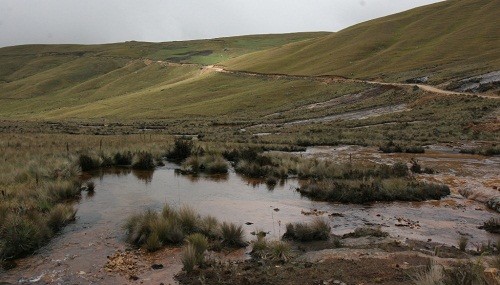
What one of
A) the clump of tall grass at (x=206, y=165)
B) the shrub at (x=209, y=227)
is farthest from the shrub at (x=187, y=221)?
the clump of tall grass at (x=206, y=165)

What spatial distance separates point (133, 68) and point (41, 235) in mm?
154898

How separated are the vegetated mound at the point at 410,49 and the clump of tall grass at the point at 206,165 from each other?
53477mm

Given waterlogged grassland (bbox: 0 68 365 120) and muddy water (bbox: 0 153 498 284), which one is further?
waterlogged grassland (bbox: 0 68 365 120)

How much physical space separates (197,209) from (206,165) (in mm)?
7456

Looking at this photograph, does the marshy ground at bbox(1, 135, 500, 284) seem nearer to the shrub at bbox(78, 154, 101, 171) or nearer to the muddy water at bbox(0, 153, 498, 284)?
the muddy water at bbox(0, 153, 498, 284)

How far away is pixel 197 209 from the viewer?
1540cm

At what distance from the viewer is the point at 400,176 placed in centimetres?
2050

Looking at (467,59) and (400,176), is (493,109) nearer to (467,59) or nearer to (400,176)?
(400,176)

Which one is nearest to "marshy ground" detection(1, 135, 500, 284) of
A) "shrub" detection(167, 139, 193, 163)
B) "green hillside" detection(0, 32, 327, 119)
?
"shrub" detection(167, 139, 193, 163)

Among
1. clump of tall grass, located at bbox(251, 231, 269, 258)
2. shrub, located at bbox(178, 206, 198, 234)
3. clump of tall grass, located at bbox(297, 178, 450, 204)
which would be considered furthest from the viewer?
clump of tall grass, located at bbox(297, 178, 450, 204)

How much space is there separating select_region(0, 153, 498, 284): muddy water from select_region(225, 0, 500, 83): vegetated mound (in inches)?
2177

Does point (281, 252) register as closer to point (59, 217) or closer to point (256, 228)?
point (256, 228)

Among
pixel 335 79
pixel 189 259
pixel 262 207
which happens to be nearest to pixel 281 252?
pixel 189 259

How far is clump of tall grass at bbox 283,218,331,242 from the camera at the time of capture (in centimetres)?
1230
